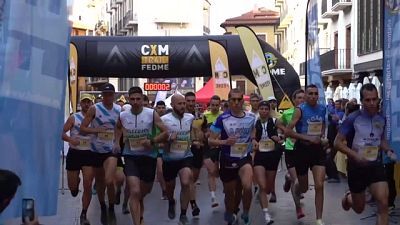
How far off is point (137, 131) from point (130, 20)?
63.0m

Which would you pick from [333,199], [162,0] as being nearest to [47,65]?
[333,199]

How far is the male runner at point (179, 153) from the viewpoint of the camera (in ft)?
35.9

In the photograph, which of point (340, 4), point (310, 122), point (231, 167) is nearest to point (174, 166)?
point (231, 167)

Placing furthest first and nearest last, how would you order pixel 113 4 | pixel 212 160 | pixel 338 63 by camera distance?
pixel 113 4 → pixel 338 63 → pixel 212 160

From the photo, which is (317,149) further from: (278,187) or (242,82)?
(242,82)

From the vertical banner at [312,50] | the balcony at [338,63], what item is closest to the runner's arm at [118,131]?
the vertical banner at [312,50]

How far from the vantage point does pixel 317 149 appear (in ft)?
35.5

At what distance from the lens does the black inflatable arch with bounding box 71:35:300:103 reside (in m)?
22.0

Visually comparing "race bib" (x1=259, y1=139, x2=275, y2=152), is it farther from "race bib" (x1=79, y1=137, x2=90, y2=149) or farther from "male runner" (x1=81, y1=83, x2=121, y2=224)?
"race bib" (x1=79, y1=137, x2=90, y2=149)

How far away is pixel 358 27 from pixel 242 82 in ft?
132

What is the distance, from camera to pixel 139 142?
403 inches

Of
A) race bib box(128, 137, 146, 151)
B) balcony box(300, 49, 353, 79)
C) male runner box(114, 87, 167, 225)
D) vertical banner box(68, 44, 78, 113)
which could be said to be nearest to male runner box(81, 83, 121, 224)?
male runner box(114, 87, 167, 225)

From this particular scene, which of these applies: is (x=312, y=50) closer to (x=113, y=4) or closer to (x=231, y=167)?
(x=231, y=167)

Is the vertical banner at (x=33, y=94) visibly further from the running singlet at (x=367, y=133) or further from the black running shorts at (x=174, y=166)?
the black running shorts at (x=174, y=166)
